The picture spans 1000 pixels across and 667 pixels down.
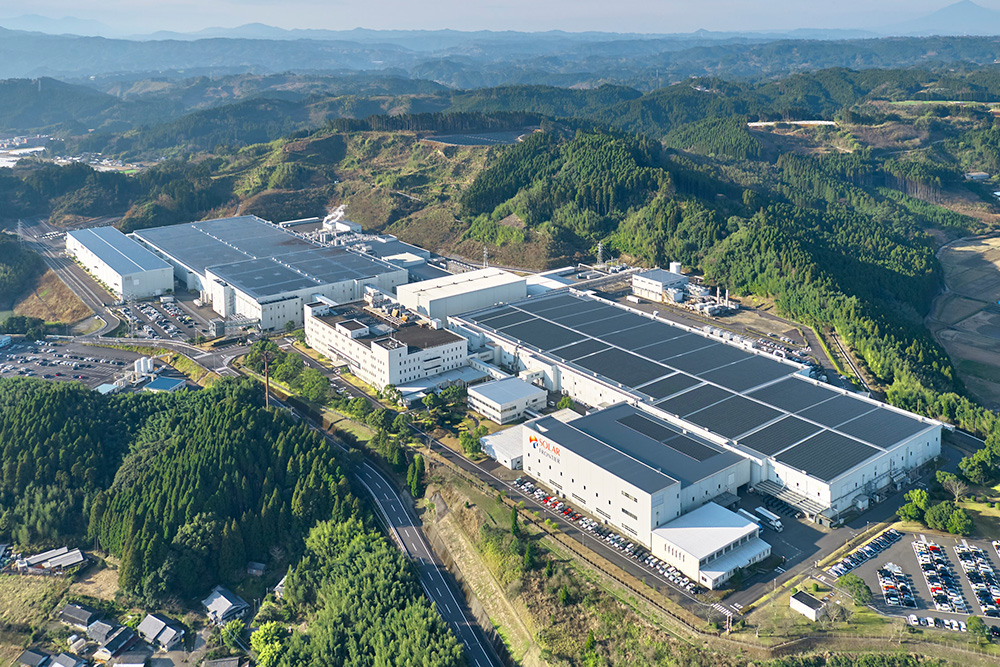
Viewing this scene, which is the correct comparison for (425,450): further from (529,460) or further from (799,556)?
(799,556)

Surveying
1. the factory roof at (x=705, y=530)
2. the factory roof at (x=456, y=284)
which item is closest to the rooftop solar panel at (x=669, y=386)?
the factory roof at (x=705, y=530)

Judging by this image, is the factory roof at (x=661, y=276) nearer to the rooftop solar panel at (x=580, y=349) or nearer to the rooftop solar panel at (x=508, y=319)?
the rooftop solar panel at (x=508, y=319)

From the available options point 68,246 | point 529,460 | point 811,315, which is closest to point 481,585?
point 529,460

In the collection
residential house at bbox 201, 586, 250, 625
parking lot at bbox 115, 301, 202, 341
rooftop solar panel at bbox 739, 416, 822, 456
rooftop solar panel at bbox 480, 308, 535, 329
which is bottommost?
→ residential house at bbox 201, 586, 250, 625

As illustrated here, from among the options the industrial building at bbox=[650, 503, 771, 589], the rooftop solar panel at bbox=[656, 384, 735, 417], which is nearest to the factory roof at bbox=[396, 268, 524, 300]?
the rooftop solar panel at bbox=[656, 384, 735, 417]

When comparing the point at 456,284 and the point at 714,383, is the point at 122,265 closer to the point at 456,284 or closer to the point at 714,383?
the point at 456,284

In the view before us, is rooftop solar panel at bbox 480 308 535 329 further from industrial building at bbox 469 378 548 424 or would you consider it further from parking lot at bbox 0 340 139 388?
parking lot at bbox 0 340 139 388
